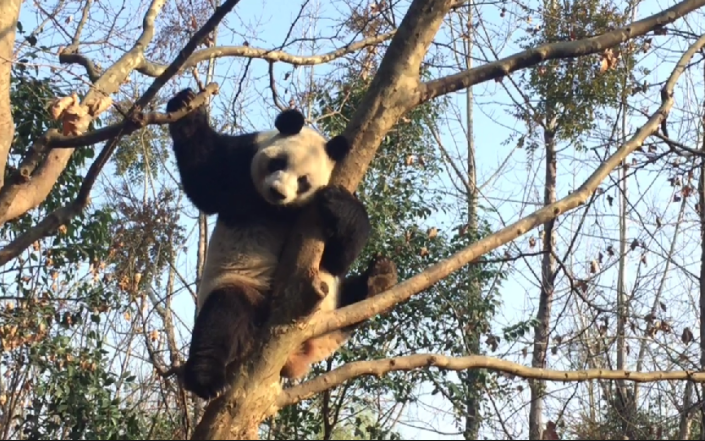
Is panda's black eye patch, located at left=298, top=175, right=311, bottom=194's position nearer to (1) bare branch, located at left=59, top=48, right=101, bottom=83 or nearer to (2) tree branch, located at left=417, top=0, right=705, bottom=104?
(2) tree branch, located at left=417, top=0, right=705, bottom=104

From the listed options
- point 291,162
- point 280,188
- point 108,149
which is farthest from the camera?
point 291,162

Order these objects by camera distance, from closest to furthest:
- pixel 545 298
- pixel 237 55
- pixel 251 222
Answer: pixel 251 222, pixel 237 55, pixel 545 298

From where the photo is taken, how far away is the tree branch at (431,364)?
3572 mm

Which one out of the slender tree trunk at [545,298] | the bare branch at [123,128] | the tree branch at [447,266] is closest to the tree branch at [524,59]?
the tree branch at [447,266]

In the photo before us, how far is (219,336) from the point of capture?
452 centimetres

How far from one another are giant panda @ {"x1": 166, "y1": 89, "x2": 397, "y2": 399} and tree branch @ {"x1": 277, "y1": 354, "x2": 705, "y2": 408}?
3.17 feet

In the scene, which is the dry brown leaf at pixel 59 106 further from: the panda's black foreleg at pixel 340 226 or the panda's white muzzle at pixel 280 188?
the panda's white muzzle at pixel 280 188

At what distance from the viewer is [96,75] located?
18.8 feet

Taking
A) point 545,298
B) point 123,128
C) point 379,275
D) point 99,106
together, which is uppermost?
point 545,298

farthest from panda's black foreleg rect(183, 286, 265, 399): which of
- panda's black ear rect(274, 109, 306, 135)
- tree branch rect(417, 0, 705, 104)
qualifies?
tree branch rect(417, 0, 705, 104)

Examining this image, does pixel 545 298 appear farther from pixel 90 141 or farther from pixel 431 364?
pixel 90 141

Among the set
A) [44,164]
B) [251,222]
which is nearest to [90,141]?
[44,164]

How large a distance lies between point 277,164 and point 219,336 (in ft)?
4.26

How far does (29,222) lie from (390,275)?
422cm
